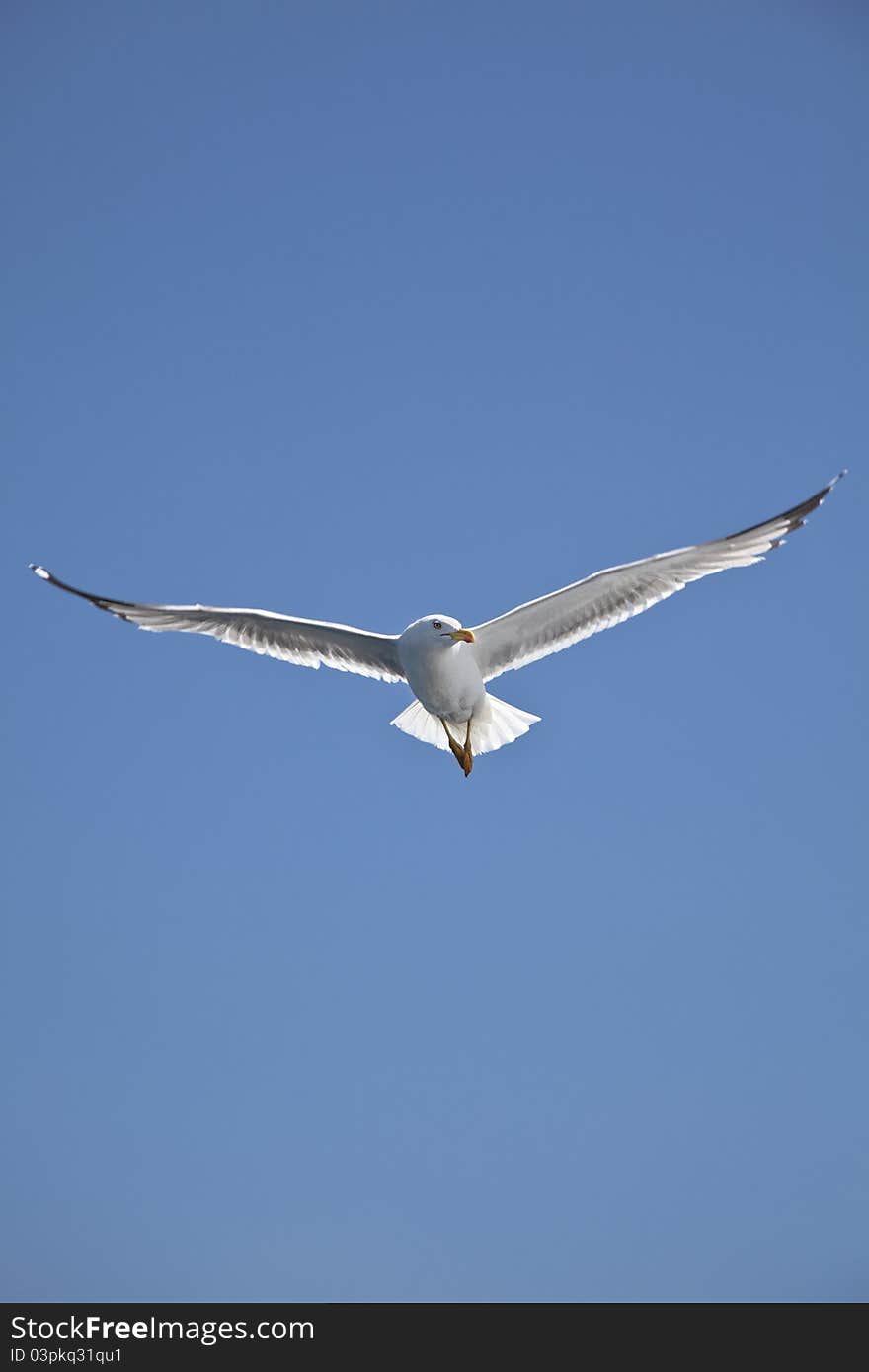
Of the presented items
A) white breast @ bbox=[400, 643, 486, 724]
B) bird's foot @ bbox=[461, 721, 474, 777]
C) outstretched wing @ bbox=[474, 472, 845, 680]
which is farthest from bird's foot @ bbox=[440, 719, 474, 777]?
outstretched wing @ bbox=[474, 472, 845, 680]

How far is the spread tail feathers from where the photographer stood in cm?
1151

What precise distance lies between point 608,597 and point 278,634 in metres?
2.78

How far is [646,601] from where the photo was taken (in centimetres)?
1126

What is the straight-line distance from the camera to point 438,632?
10.8 metres

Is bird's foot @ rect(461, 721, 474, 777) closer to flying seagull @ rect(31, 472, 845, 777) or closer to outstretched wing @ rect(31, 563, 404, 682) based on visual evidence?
flying seagull @ rect(31, 472, 845, 777)

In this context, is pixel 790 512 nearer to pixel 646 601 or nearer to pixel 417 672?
pixel 646 601

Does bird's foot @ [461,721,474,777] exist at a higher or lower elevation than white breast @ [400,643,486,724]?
lower

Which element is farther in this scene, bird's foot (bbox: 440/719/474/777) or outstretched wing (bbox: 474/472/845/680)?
bird's foot (bbox: 440/719/474/777)

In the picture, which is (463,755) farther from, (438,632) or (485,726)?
(438,632)

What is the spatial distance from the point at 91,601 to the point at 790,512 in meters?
5.65

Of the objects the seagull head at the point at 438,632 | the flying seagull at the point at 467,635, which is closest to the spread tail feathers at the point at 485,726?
the flying seagull at the point at 467,635

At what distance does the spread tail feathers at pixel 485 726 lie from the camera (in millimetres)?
11508

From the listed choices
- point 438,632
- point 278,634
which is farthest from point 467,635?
point 278,634
